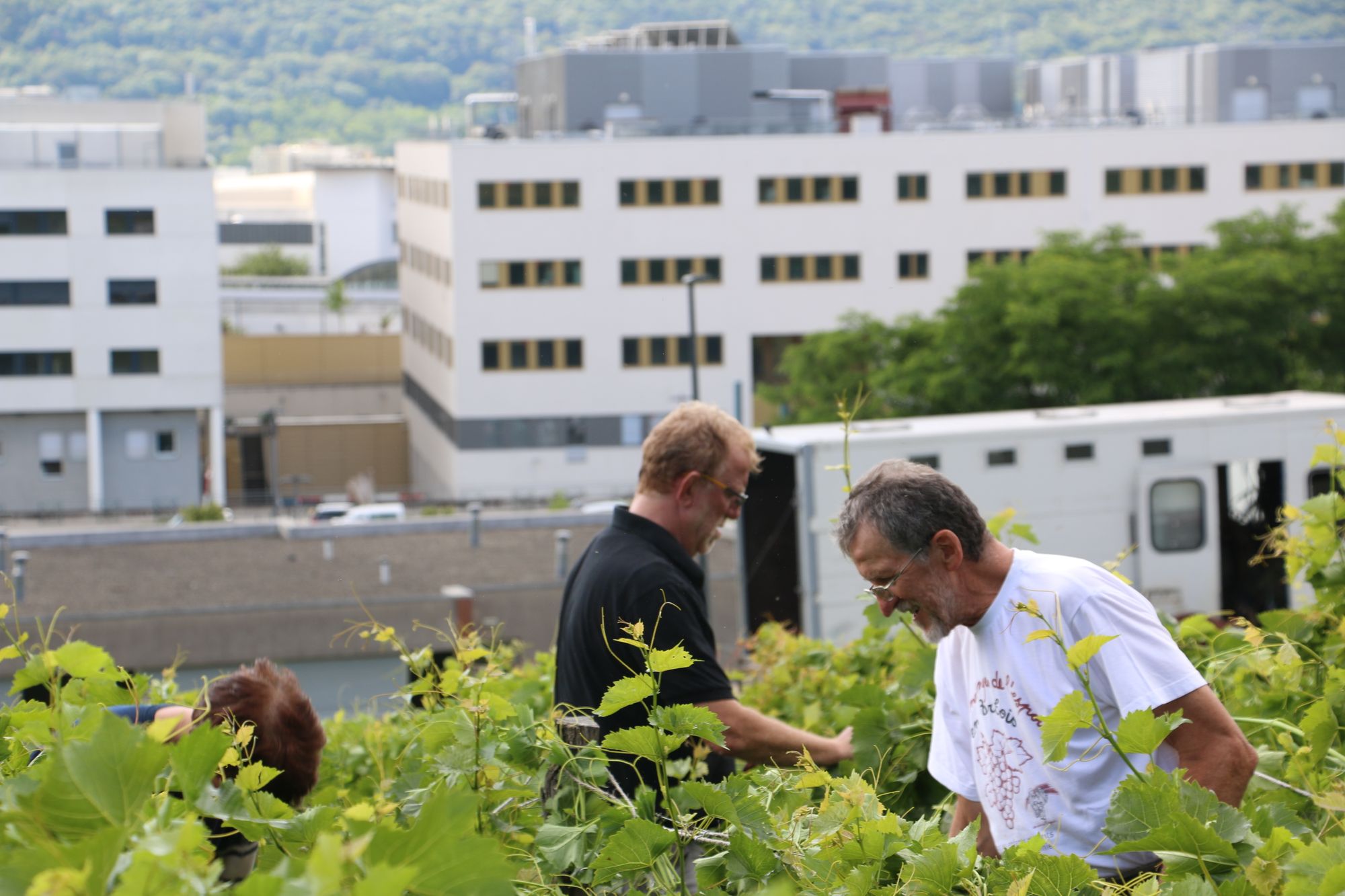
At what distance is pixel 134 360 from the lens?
156 feet

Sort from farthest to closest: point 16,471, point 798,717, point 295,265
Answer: point 295,265
point 16,471
point 798,717

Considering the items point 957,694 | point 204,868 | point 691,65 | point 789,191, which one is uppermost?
point 691,65

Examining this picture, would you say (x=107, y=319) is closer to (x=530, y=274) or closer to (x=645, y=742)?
(x=530, y=274)

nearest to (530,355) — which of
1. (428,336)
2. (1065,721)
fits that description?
(428,336)

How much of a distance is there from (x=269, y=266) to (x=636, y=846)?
90.3 m

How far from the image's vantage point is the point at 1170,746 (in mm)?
2488

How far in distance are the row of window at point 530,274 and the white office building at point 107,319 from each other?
8214mm

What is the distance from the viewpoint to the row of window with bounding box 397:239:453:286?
168 feet

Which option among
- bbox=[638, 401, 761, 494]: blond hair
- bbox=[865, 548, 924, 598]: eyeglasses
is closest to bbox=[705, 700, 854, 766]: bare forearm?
bbox=[865, 548, 924, 598]: eyeglasses

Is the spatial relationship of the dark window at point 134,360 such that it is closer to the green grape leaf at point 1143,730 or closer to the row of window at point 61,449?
the row of window at point 61,449

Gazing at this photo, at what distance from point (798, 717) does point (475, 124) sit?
52.7m

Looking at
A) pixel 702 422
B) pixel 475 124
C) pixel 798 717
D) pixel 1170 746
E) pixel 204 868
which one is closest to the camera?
pixel 204 868

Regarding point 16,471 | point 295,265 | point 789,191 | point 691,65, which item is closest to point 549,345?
point 789,191

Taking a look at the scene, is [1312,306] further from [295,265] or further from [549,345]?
[295,265]
